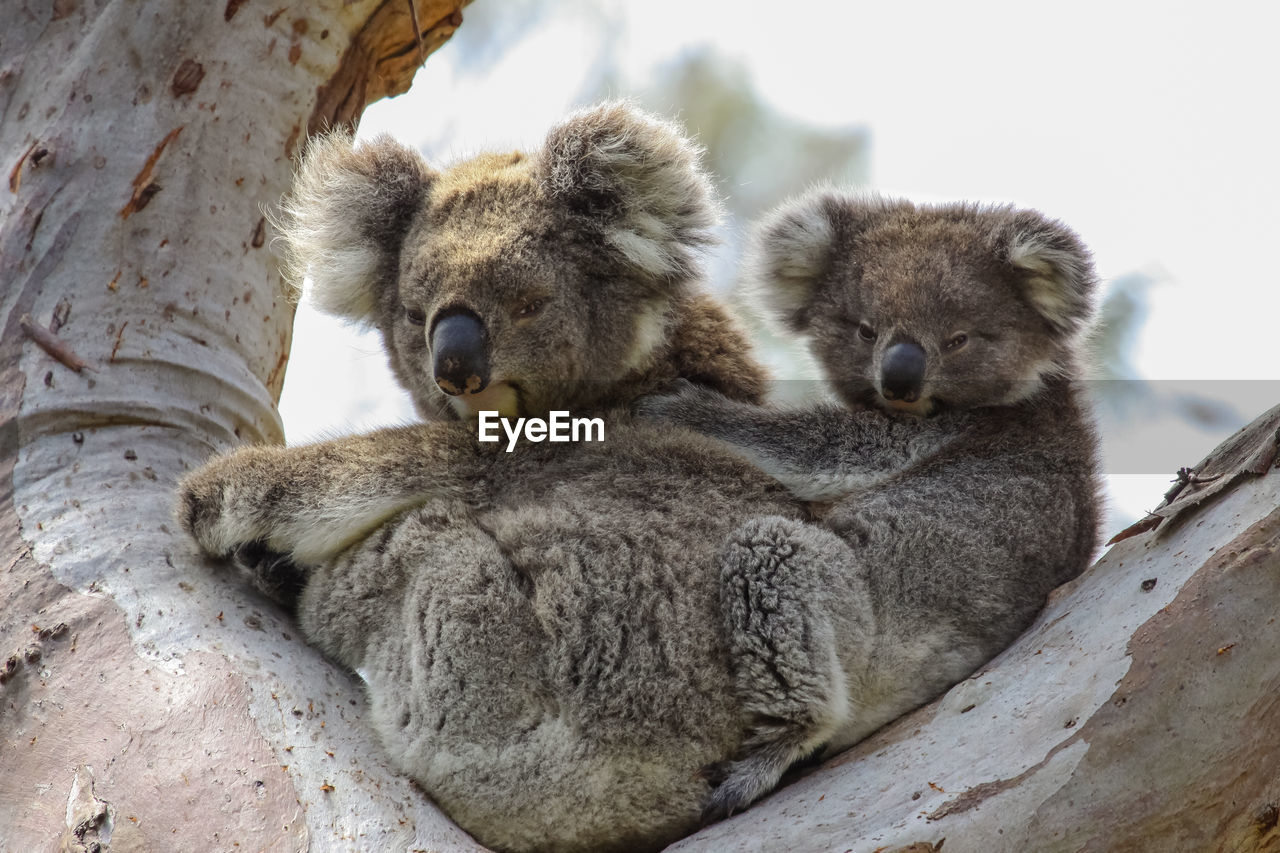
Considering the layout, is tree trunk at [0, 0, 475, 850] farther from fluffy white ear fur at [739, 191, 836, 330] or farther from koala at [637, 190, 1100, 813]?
fluffy white ear fur at [739, 191, 836, 330]

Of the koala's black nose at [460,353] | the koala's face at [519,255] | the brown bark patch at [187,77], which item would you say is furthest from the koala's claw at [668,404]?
the brown bark patch at [187,77]

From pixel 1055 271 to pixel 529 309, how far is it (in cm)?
186

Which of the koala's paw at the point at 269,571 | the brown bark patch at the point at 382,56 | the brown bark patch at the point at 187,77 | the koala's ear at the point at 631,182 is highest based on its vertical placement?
the brown bark patch at the point at 382,56

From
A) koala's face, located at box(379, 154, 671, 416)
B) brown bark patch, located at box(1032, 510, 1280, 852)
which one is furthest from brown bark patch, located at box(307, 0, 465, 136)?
brown bark patch, located at box(1032, 510, 1280, 852)

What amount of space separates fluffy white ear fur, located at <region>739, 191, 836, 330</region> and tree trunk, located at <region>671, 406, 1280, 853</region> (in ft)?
6.05

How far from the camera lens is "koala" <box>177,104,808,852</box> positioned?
2637 millimetres

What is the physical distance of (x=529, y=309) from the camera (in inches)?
120

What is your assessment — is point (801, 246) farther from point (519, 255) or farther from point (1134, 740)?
point (1134, 740)

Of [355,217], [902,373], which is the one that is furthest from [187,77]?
[902,373]

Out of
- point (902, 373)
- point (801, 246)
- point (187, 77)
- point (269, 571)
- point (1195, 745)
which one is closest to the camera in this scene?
point (1195, 745)

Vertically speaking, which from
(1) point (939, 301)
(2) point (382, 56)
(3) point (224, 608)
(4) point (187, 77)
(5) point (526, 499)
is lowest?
(3) point (224, 608)

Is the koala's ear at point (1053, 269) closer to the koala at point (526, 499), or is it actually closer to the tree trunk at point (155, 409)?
the koala at point (526, 499)

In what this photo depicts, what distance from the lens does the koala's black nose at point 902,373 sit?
11.4 ft

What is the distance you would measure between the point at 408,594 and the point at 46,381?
4.20ft
